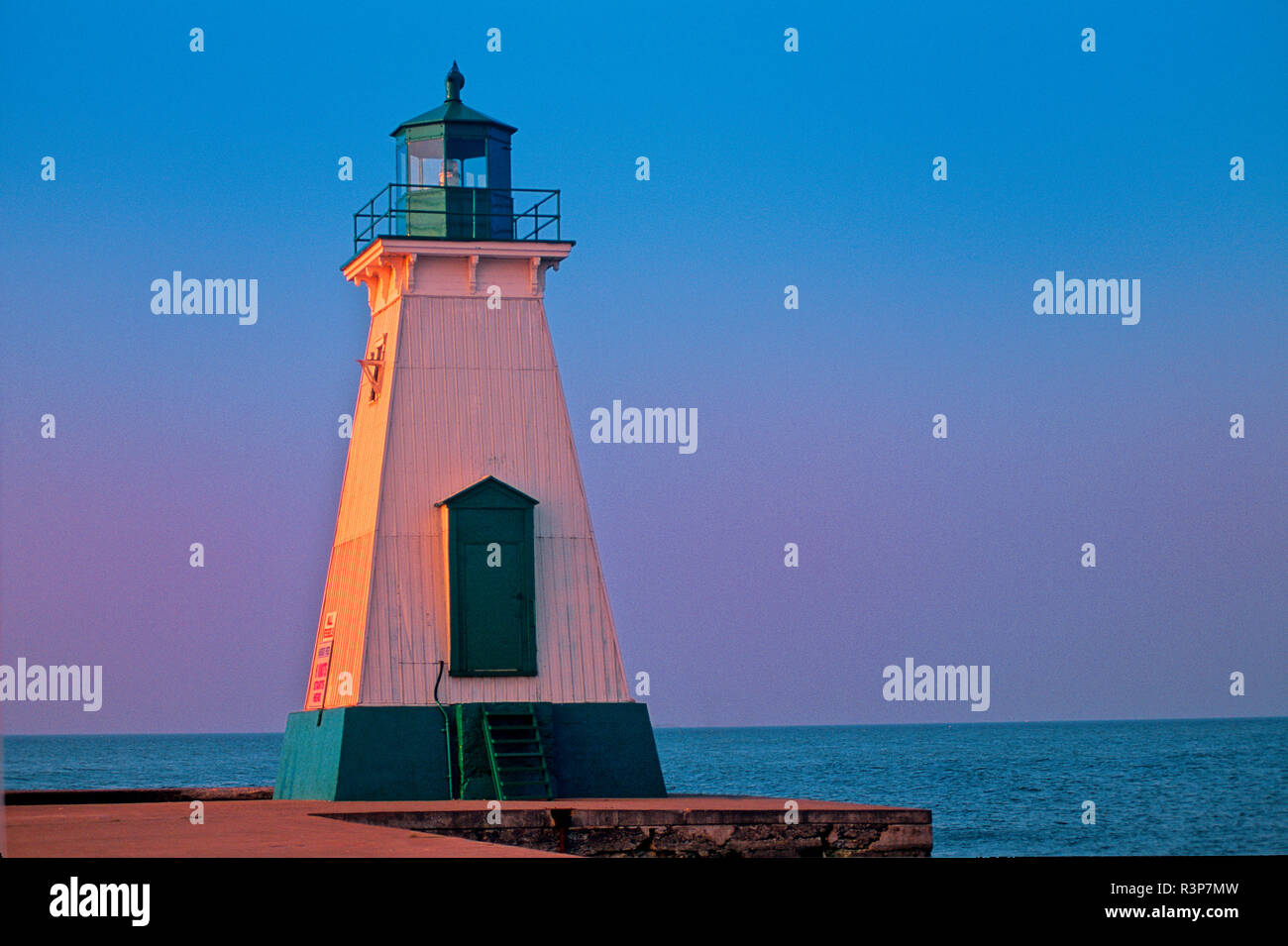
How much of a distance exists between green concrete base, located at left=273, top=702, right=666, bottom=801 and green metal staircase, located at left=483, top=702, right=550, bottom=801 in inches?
5.0

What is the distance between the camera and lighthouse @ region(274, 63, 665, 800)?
20609 millimetres

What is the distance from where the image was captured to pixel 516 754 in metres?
20.4

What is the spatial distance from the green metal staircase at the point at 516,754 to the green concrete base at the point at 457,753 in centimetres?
13

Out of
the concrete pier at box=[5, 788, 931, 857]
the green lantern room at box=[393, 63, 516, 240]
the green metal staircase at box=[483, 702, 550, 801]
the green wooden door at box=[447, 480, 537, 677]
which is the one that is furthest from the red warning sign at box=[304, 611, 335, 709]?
the green lantern room at box=[393, 63, 516, 240]

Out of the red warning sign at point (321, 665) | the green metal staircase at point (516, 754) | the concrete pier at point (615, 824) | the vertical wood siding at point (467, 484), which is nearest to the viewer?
the concrete pier at point (615, 824)

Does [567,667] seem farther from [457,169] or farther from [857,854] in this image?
[457,169]

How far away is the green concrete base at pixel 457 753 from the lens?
66.7ft

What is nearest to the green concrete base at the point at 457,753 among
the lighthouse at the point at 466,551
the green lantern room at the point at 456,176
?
the lighthouse at the point at 466,551

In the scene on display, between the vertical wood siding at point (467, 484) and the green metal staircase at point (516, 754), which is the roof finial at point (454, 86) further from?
the green metal staircase at point (516, 754)

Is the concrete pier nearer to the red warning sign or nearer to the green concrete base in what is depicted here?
the green concrete base
